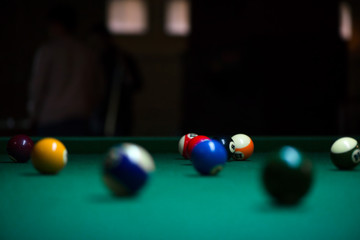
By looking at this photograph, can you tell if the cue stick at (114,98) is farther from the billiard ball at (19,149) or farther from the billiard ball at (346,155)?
the billiard ball at (346,155)

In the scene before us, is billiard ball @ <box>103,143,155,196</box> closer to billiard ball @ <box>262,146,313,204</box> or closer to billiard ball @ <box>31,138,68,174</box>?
A: billiard ball @ <box>262,146,313,204</box>

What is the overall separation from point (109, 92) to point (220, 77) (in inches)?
96.6

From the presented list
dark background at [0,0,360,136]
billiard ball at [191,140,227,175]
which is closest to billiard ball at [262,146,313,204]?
billiard ball at [191,140,227,175]

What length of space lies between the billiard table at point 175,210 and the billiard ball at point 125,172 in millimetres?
28

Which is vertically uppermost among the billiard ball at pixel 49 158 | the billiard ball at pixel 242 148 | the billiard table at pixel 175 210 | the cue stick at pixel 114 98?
the billiard table at pixel 175 210

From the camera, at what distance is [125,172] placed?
1359mm

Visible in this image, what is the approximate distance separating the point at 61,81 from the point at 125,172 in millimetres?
3248

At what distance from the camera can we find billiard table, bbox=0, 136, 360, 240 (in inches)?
40.4

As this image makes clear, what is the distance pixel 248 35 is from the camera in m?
7.12

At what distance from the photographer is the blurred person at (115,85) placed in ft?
18.2

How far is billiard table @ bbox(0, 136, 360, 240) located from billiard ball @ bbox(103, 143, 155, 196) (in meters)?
0.03

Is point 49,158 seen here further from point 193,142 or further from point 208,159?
point 193,142

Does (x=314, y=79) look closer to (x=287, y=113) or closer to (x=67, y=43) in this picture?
(x=287, y=113)

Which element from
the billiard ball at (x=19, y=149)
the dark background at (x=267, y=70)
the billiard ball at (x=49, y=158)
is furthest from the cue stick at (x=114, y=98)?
the billiard ball at (x=49, y=158)
